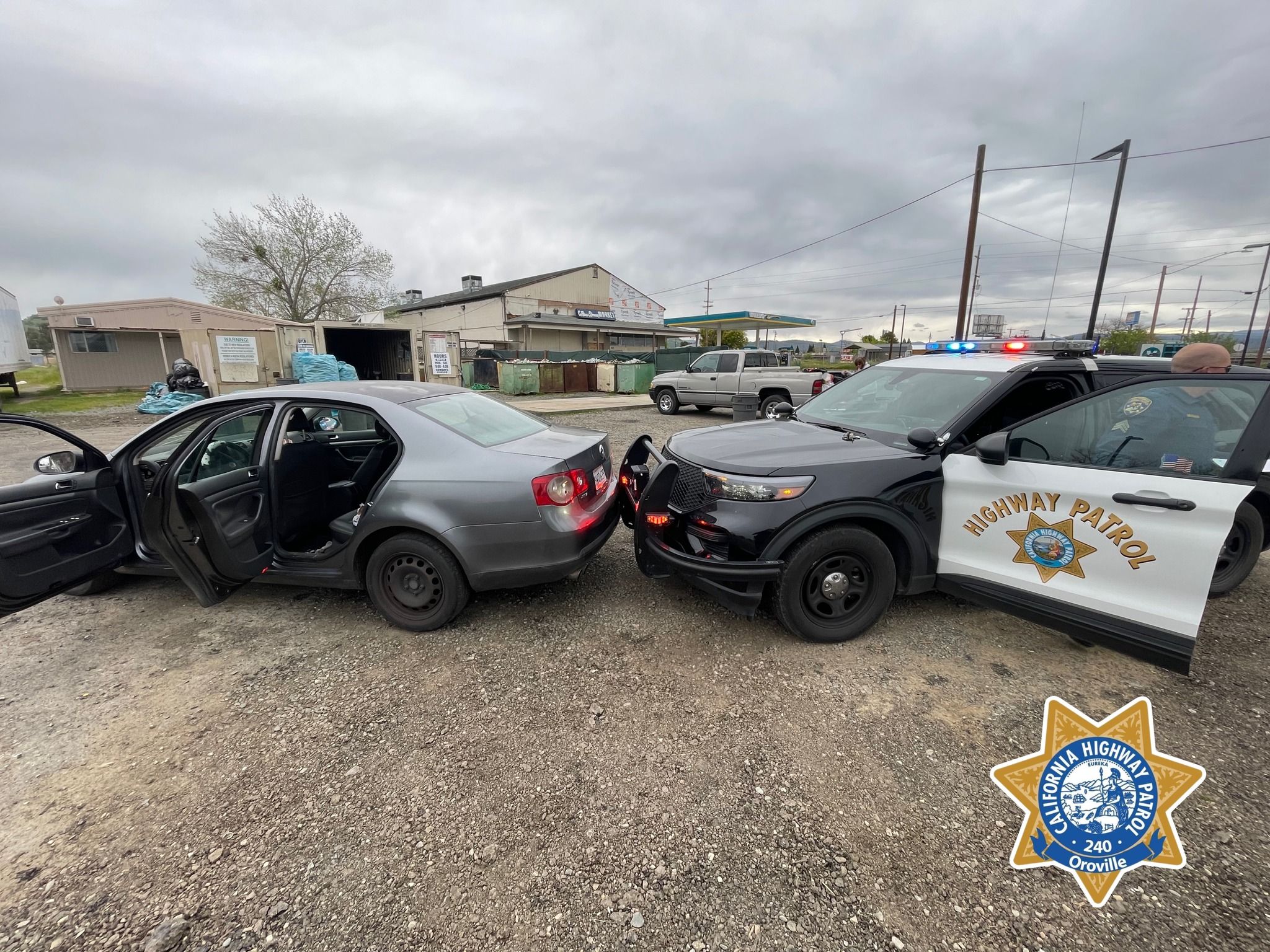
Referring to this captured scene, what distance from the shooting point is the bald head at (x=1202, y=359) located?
2896 mm

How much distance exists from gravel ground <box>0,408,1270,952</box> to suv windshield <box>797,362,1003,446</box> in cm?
129

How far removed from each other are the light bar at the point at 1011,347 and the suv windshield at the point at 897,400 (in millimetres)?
535

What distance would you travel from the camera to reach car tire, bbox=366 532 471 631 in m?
3.12

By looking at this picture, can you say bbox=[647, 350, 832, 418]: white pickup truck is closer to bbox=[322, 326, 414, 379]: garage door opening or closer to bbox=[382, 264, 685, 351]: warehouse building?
bbox=[322, 326, 414, 379]: garage door opening

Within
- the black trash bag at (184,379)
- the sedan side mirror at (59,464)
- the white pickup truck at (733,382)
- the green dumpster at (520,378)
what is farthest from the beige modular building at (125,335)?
the sedan side mirror at (59,464)

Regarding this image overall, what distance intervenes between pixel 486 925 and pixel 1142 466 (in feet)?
11.3

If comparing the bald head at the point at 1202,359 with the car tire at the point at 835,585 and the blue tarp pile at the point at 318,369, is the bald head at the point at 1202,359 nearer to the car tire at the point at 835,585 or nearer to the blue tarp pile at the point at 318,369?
the car tire at the point at 835,585

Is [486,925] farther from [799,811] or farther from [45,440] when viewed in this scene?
[45,440]

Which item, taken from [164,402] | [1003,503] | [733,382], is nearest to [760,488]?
[1003,503]

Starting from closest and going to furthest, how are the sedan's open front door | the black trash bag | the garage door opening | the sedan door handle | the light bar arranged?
1. the sedan door handle
2. the sedan's open front door
3. the light bar
4. the black trash bag
5. the garage door opening

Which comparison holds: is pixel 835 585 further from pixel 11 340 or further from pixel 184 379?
pixel 11 340

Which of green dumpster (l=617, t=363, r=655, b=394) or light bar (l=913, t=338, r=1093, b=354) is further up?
light bar (l=913, t=338, r=1093, b=354)

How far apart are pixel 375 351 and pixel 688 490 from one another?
19.1 meters

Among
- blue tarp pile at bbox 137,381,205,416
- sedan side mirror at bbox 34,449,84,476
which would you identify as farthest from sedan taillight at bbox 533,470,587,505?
blue tarp pile at bbox 137,381,205,416
